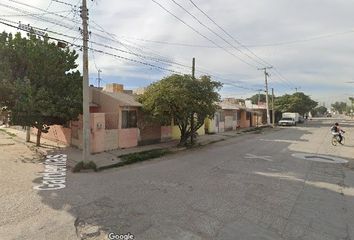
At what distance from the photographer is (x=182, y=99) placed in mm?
19391

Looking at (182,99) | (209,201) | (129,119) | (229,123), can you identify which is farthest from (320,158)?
(229,123)

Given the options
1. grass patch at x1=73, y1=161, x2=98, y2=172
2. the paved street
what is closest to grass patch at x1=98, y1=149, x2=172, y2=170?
grass patch at x1=73, y1=161, x2=98, y2=172

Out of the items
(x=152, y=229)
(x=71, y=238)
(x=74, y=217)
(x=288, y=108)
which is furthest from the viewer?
(x=288, y=108)

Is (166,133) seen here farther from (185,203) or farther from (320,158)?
(185,203)

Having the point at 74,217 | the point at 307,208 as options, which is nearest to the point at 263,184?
the point at 307,208

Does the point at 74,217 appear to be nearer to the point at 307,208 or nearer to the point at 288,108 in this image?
the point at 307,208

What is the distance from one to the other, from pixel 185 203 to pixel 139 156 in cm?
823

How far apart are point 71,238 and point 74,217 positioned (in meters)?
1.21

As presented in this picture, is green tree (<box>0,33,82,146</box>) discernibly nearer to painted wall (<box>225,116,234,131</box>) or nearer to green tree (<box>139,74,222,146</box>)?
green tree (<box>139,74,222,146</box>)

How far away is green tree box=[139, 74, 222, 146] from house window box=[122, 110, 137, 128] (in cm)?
107

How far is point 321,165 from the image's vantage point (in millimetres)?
15773

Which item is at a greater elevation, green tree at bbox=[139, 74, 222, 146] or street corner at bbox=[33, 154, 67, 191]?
green tree at bbox=[139, 74, 222, 146]

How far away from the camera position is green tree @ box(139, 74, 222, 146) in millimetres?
19406

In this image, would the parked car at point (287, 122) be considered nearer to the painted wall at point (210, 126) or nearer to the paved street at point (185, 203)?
the painted wall at point (210, 126)
